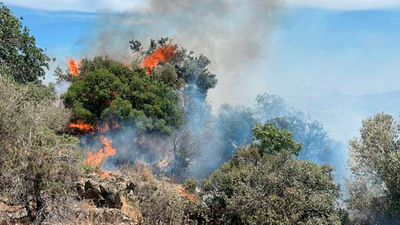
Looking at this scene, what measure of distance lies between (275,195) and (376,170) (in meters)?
4.17

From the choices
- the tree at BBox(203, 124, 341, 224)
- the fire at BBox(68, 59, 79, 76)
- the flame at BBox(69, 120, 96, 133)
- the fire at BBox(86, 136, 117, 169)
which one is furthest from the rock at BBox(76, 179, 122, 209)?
the fire at BBox(68, 59, 79, 76)

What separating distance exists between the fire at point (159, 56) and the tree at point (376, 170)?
74.5 feet

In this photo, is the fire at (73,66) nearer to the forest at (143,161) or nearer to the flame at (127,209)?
the forest at (143,161)

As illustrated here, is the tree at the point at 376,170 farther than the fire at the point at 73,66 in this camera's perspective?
No

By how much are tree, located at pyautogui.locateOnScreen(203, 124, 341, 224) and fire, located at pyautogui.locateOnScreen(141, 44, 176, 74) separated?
2251 cm

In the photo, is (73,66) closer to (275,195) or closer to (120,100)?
(120,100)

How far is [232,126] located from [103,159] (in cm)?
1556

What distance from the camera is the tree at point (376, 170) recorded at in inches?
447

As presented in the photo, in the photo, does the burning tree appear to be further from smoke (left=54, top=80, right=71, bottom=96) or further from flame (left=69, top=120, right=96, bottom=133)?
smoke (left=54, top=80, right=71, bottom=96)

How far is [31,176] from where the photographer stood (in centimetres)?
718

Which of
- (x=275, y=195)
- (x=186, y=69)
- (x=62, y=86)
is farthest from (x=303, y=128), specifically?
(x=275, y=195)

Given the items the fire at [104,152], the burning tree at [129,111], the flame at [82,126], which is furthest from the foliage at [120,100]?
the fire at [104,152]

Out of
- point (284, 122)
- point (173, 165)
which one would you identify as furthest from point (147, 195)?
point (284, 122)

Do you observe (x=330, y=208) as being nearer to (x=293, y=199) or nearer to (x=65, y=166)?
(x=293, y=199)
